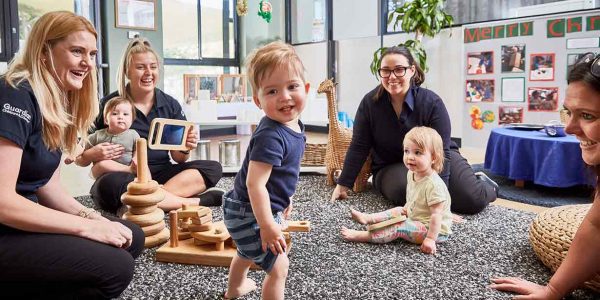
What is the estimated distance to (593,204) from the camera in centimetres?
130

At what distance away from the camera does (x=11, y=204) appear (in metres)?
1.17

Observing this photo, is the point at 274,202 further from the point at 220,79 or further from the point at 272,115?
the point at 220,79

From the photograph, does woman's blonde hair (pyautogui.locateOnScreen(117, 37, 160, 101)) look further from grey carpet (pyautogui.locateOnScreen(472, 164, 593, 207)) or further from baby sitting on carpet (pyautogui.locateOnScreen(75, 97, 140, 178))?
grey carpet (pyautogui.locateOnScreen(472, 164, 593, 207))

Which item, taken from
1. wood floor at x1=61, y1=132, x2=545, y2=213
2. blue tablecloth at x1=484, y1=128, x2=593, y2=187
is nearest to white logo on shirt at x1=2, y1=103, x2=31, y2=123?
wood floor at x1=61, y1=132, x2=545, y2=213

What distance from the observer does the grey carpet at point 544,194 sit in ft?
9.28

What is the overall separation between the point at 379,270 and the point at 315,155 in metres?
1.99

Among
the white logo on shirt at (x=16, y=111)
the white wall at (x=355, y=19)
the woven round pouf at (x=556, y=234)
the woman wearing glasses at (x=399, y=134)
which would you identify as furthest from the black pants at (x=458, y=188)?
the white wall at (x=355, y=19)

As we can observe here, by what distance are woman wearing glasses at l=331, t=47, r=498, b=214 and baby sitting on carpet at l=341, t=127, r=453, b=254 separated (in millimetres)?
419

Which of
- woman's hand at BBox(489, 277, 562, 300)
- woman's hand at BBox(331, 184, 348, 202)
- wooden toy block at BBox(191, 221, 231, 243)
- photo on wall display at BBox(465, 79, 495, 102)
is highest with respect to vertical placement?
photo on wall display at BBox(465, 79, 495, 102)

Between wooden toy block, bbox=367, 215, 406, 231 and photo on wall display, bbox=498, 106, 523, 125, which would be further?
photo on wall display, bbox=498, 106, 523, 125

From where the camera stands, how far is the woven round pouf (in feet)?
5.09

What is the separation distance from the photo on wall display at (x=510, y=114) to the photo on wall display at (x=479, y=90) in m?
0.15

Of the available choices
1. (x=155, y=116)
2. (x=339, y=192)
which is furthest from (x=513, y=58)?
(x=155, y=116)

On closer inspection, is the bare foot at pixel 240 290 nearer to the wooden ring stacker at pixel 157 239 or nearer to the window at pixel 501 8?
the wooden ring stacker at pixel 157 239
